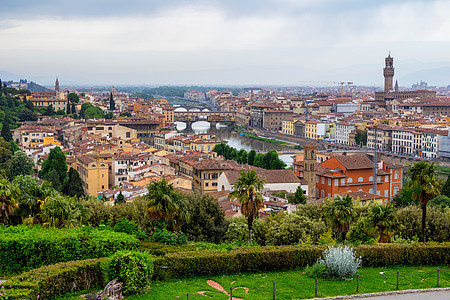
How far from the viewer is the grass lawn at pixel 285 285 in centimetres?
553

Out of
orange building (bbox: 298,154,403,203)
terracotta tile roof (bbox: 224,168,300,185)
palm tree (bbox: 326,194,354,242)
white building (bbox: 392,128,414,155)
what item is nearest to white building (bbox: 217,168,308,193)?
terracotta tile roof (bbox: 224,168,300,185)

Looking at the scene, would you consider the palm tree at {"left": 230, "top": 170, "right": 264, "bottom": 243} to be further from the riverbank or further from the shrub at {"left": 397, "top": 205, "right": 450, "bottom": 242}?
the riverbank

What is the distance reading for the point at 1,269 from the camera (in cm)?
621

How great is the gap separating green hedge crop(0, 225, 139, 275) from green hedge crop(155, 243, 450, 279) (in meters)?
0.74

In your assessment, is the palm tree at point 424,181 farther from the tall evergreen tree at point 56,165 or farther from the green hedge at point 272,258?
the tall evergreen tree at point 56,165

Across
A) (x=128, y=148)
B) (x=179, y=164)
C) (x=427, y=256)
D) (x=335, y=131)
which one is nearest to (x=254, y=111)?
(x=335, y=131)

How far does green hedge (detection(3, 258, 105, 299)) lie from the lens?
193 inches

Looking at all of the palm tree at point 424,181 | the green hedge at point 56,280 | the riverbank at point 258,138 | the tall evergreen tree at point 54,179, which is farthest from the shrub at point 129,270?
the riverbank at point 258,138

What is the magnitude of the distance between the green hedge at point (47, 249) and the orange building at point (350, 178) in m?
16.3

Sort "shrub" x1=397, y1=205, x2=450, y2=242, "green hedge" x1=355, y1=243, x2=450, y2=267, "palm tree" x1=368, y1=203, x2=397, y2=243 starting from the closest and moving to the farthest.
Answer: "green hedge" x1=355, y1=243, x2=450, y2=267, "palm tree" x1=368, y1=203, x2=397, y2=243, "shrub" x1=397, y1=205, x2=450, y2=242

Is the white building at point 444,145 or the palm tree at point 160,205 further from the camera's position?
the white building at point 444,145

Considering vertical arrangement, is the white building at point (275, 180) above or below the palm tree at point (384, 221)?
below

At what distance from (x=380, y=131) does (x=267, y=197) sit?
3241cm

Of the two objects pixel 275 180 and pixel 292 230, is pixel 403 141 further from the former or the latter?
pixel 292 230
